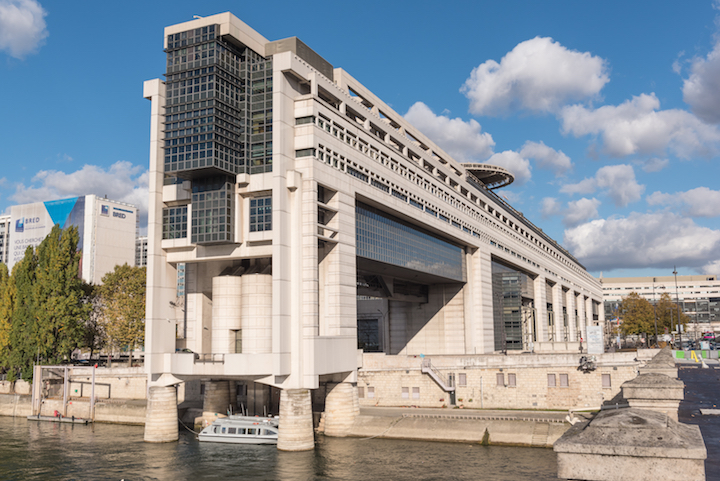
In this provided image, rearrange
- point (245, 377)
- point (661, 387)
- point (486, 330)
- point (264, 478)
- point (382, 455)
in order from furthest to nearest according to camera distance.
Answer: point (486, 330) < point (245, 377) < point (382, 455) < point (264, 478) < point (661, 387)

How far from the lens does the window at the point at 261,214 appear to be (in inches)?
2268

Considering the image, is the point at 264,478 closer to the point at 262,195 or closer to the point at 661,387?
the point at 262,195

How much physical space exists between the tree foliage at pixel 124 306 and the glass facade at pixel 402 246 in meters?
46.1

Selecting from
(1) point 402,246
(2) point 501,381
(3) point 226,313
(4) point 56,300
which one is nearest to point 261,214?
A: (3) point 226,313

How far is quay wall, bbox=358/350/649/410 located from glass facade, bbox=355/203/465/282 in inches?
531

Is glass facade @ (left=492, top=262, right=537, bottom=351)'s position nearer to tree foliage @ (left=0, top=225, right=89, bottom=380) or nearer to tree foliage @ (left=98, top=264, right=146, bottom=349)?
tree foliage @ (left=98, top=264, right=146, bottom=349)

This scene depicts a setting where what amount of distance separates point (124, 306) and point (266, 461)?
190 ft

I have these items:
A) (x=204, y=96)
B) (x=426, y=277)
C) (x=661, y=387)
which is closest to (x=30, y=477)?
(x=204, y=96)

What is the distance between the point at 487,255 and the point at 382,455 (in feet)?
201

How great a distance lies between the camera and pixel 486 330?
4008 inches

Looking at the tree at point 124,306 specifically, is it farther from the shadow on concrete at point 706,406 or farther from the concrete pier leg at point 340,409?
the shadow on concrete at point 706,406

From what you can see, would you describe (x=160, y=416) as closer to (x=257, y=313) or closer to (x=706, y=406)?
(x=257, y=313)

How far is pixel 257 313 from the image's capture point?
60.2m

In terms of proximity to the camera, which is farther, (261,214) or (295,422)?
(261,214)
